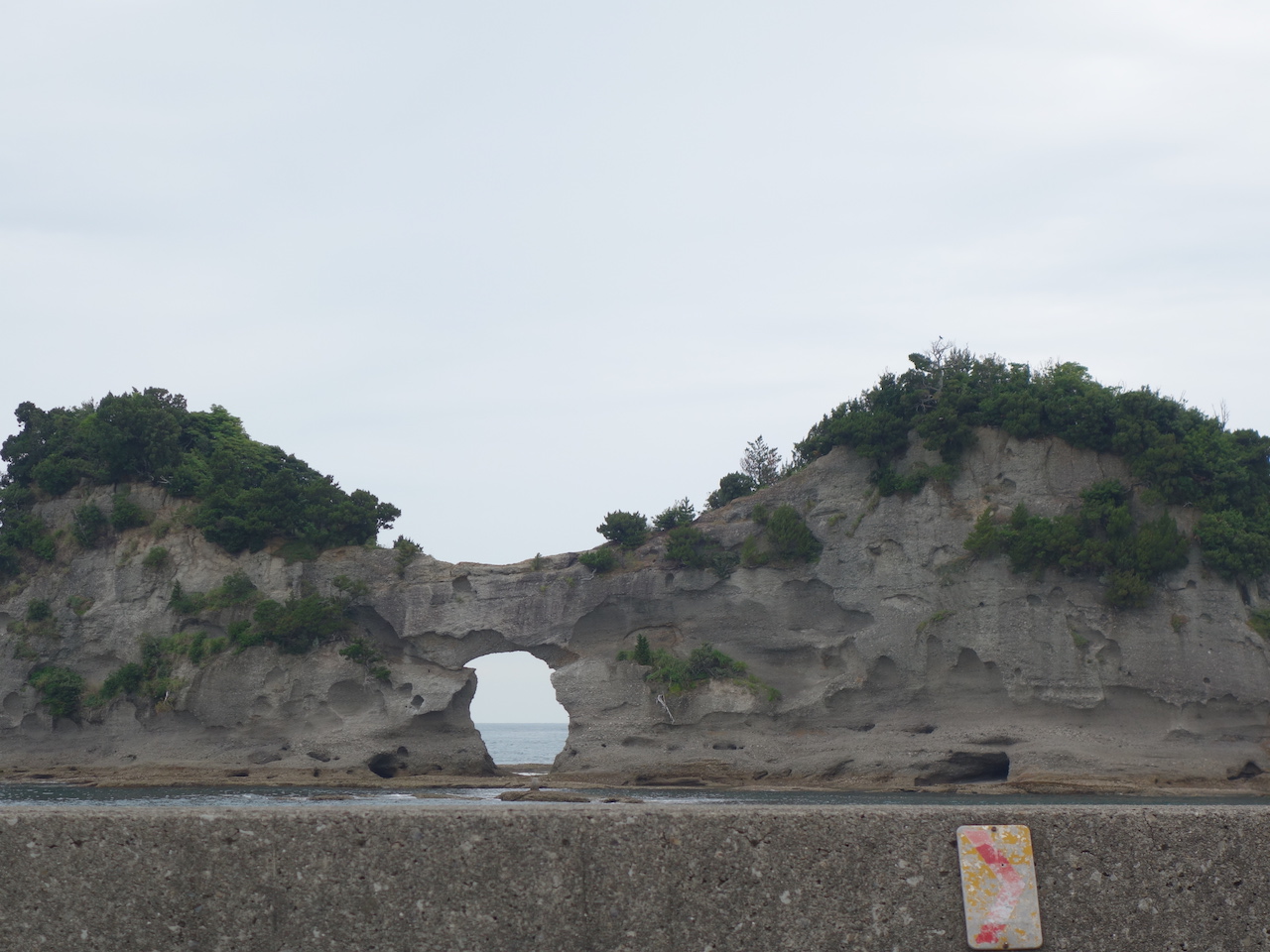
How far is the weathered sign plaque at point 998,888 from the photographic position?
121 inches

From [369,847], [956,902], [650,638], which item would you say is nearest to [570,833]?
[369,847]

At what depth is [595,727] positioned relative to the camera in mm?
39562

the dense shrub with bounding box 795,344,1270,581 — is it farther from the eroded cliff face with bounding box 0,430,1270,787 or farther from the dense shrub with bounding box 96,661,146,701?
the dense shrub with bounding box 96,661,146,701

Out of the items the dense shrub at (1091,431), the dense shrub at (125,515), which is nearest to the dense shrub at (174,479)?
the dense shrub at (125,515)

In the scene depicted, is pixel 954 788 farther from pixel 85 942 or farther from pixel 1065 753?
pixel 85 942

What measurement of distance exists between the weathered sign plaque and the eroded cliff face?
33953 millimetres

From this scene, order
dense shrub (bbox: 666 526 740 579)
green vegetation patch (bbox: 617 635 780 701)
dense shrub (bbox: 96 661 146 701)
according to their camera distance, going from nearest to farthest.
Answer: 1. green vegetation patch (bbox: 617 635 780 701)
2. dense shrub (bbox: 96 661 146 701)
3. dense shrub (bbox: 666 526 740 579)

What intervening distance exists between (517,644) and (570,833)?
1558 inches

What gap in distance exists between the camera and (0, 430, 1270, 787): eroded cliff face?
3447 cm

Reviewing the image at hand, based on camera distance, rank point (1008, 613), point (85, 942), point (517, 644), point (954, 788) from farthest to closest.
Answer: point (517, 644), point (1008, 613), point (954, 788), point (85, 942)

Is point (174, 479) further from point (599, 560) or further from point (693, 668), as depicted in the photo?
point (693, 668)

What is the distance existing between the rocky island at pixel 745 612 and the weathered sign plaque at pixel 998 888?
111 feet

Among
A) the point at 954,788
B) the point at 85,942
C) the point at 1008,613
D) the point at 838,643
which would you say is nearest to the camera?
the point at 85,942

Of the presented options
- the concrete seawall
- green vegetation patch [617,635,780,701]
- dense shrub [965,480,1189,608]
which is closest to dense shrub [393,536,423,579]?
green vegetation patch [617,635,780,701]
